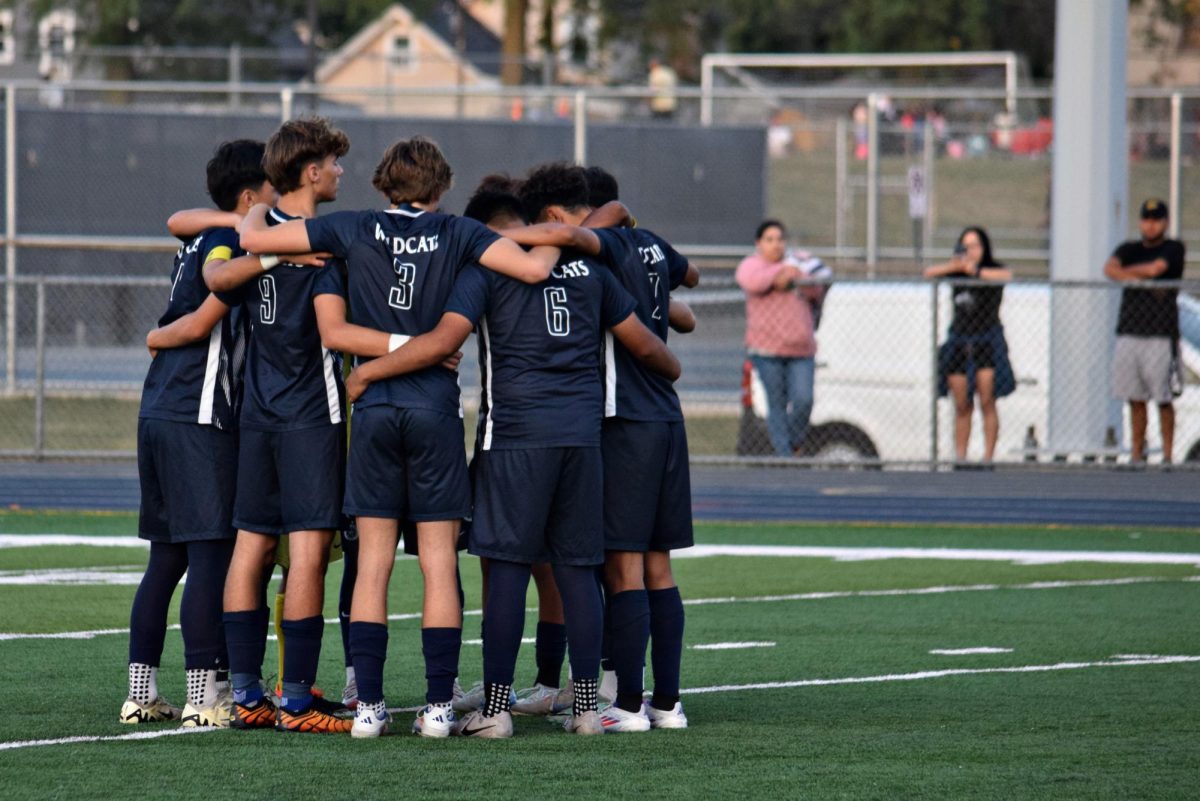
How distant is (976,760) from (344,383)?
2272 millimetres

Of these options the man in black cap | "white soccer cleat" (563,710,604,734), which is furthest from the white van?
"white soccer cleat" (563,710,604,734)

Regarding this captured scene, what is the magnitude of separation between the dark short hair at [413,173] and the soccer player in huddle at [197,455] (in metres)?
0.51

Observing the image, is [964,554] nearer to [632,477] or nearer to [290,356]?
[632,477]

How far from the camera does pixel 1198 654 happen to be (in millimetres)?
7871

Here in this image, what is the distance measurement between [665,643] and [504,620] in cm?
63

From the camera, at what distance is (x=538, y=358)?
19.6 feet

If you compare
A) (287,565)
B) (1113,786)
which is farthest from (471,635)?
(1113,786)

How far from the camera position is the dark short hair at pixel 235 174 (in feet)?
20.7

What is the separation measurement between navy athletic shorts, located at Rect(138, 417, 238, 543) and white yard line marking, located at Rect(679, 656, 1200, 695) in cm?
191

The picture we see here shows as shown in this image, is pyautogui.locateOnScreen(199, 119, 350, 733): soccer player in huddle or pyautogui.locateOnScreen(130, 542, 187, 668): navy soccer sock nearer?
pyautogui.locateOnScreen(199, 119, 350, 733): soccer player in huddle

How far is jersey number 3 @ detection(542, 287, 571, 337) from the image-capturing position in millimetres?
5980

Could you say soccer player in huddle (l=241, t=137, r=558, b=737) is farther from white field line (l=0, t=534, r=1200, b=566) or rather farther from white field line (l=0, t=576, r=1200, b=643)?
white field line (l=0, t=534, r=1200, b=566)

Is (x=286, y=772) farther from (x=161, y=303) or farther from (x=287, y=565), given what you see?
(x=161, y=303)

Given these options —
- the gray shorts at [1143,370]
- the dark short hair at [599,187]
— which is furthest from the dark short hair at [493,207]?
the gray shorts at [1143,370]
